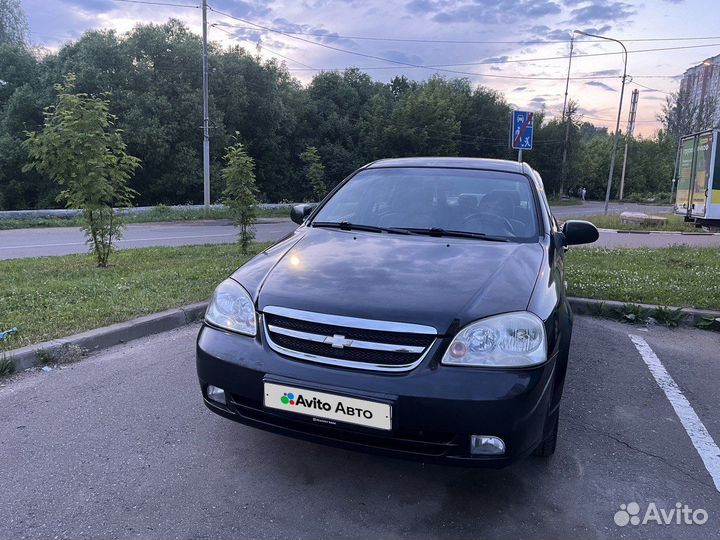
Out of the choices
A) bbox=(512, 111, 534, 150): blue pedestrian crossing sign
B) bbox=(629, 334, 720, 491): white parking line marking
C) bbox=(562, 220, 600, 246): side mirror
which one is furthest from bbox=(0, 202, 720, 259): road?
bbox=(562, 220, 600, 246): side mirror

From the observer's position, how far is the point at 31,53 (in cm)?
2769

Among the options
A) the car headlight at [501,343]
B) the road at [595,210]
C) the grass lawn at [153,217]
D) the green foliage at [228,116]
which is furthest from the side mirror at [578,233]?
the road at [595,210]

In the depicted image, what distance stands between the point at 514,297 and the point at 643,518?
1115mm

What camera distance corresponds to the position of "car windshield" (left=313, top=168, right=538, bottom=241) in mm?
3371

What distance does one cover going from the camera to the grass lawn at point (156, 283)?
4.83 m

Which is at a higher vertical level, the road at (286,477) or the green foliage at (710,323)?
the green foliage at (710,323)

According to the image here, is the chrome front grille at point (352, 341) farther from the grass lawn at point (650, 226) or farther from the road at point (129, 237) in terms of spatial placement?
the grass lawn at point (650, 226)

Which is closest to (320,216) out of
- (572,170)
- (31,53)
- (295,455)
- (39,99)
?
(295,455)

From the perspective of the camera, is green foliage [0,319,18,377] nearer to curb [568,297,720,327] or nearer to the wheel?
the wheel

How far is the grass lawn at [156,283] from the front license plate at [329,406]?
9.24ft

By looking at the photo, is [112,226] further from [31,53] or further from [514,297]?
[31,53]

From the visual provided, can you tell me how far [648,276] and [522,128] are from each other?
15.4 ft

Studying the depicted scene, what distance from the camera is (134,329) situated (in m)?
4.63

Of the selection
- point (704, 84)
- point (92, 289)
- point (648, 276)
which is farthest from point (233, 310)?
point (704, 84)
